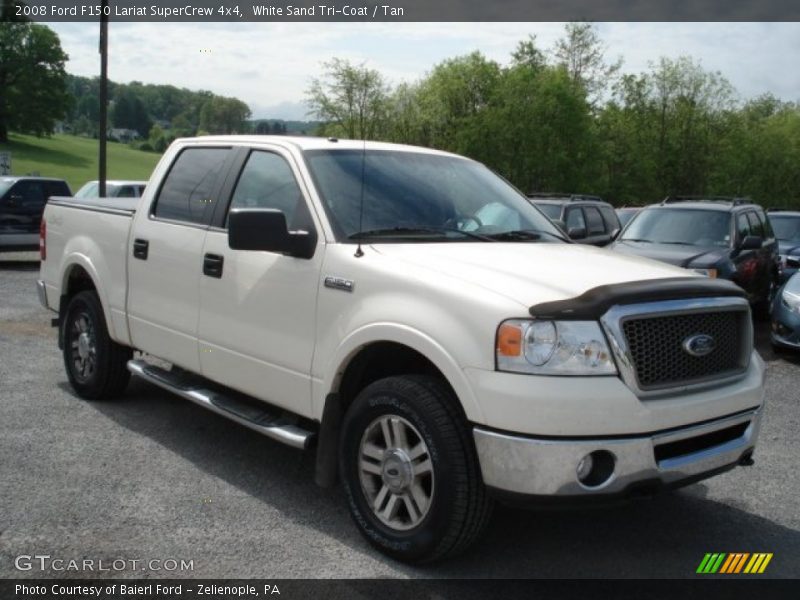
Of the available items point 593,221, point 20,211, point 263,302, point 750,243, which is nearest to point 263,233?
point 263,302

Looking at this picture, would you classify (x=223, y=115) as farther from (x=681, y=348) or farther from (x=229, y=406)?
(x=681, y=348)

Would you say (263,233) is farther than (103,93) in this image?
No

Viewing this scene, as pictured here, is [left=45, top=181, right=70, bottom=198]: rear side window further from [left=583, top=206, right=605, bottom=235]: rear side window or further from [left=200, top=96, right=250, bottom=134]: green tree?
[left=200, top=96, right=250, bottom=134]: green tree

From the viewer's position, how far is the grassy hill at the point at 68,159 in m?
64.1

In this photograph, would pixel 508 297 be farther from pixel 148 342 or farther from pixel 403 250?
pixel 148 342

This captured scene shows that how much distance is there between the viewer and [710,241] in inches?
447

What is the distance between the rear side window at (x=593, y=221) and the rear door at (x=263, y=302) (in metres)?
12.0

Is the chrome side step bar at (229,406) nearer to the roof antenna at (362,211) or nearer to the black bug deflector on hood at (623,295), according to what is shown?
the roof antenna at (362,211)

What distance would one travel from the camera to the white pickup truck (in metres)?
3.39

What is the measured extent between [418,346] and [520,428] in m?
0.59

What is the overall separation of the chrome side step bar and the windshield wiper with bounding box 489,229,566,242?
146 cm

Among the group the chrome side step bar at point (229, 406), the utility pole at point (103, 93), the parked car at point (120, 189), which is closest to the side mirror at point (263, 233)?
the chrome side step bar at point (229, 406)

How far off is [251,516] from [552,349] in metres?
Answer: 1.89

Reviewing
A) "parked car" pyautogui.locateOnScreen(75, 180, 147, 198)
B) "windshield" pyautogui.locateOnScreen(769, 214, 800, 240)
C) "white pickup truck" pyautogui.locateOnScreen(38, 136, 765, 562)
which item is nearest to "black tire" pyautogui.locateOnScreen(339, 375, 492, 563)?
"white pickup truck" pyautogui.locateOnScreen(38, 136, 765, 562)
